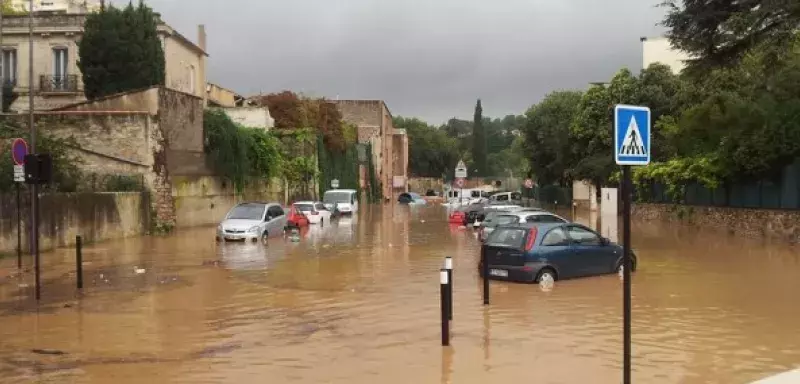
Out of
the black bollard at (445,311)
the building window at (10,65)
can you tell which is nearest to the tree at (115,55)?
the building window at (10,65)

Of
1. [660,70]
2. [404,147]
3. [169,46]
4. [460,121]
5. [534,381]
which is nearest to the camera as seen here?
[534,381]

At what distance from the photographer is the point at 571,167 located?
62.4 metres

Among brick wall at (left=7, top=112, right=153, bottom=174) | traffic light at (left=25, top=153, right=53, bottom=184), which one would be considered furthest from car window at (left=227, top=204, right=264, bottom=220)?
traffic light at (left=25, top=153, right=53, bottom=184)

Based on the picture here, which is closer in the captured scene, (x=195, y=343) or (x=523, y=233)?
(x=195, y=343)

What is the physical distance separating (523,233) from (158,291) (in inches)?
292

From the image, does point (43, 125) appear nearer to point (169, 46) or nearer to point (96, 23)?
point (96, 23)

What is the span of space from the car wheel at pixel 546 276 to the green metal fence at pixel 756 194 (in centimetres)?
1680

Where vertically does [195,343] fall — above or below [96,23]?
below

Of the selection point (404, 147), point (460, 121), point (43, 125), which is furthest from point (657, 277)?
point (460, 121)

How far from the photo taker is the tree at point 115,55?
43094 millimetres

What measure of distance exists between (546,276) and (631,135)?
9.59m

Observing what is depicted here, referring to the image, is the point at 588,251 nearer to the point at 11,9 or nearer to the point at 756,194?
the point at 756,194

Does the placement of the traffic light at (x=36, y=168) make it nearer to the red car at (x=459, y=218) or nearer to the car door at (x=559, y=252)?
the car door at (x=559, y=252)

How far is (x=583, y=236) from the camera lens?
55.7ft
